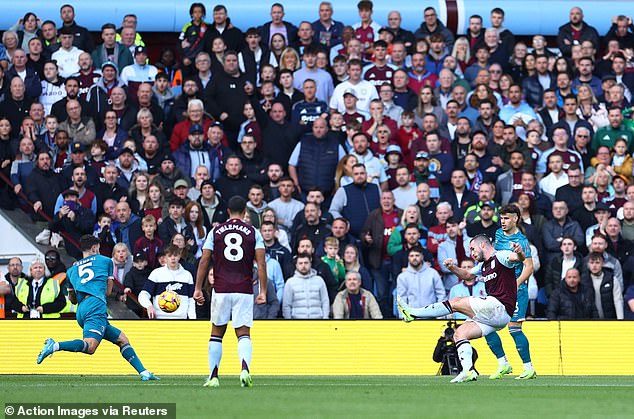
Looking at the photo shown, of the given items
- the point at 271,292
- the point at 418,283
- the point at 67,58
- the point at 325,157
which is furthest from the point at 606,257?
the point at 67,58

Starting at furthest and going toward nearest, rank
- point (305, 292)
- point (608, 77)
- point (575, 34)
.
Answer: point (575, 34) → point (608, 77) → point (305, 292)

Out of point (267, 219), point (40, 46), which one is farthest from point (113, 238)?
point (40, 46)

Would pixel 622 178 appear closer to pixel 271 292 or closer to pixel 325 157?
pixel 325 157

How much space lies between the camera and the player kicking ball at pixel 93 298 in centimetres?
1562

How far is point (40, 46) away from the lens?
2312 cm

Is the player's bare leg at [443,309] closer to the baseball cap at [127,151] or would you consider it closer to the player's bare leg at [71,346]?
the player's bare leg at [71,346]

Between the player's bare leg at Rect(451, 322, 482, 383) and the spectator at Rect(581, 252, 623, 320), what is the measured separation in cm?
574

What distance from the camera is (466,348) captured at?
14.7 m

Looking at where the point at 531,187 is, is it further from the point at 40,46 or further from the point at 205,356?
the point at 40,46

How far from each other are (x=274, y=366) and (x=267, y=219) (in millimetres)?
2403

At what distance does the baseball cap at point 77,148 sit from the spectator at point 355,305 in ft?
16.9

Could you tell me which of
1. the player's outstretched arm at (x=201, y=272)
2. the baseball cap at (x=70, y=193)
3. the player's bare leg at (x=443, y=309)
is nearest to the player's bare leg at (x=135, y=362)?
the player's outstretched arm at (x=201, y=272)

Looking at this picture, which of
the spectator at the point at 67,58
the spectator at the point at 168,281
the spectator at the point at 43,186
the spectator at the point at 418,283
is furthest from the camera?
the spectator at the point at 67,58

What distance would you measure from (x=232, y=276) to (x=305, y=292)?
5.52 metres
